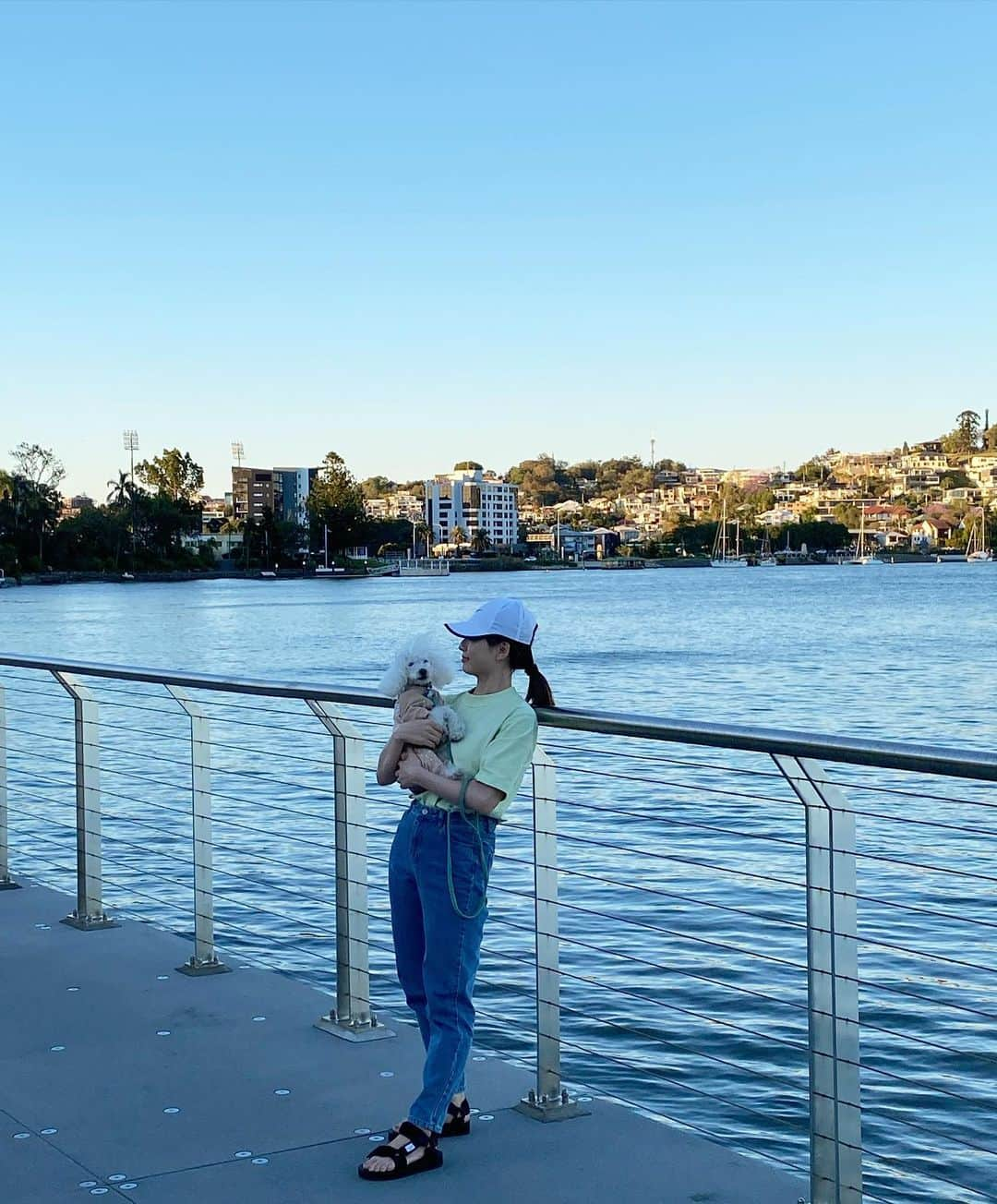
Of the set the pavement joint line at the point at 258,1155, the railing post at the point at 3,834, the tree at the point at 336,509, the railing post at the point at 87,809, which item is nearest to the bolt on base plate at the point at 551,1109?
the pavement joint line at the point at 258,1155

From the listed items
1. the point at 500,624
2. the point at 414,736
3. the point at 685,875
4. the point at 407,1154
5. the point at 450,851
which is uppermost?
the point at 500,624

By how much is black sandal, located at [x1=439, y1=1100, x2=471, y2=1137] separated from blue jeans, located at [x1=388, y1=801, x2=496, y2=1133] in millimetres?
128

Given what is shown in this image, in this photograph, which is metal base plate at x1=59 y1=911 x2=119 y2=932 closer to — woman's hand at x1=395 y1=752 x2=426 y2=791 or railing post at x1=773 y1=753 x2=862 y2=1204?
woman's hand at x1=395 y1=752 x2=426 y2=791

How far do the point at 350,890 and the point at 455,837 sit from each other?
1.09 metres

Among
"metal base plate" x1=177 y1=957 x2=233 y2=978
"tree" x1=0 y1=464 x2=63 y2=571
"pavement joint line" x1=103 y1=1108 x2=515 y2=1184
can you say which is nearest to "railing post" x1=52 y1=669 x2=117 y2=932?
"metal base plate" x1=177 y1=957 x2=233 y2=978

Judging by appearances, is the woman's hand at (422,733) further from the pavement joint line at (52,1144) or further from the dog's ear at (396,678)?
the pavement joint line at (52,1144)

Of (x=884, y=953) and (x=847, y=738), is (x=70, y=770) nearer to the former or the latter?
(x=884, y=953)

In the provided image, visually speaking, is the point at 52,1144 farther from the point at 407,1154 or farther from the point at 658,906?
the point at 658,906

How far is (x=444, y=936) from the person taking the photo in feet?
11.3

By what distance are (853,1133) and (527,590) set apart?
117 m

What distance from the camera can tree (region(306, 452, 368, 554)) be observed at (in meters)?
168

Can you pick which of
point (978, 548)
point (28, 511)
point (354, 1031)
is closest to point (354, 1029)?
point (354, 1031)

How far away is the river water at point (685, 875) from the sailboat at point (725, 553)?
14422 cm

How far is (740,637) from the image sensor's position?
5466 cm
